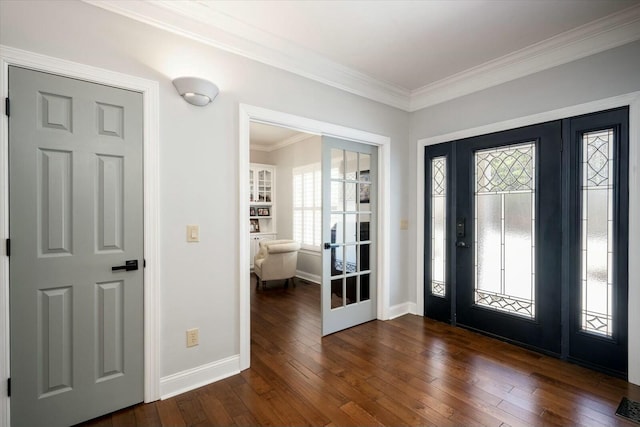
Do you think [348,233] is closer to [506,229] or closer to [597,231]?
[506,229]

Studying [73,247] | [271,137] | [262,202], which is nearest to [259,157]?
[271,137]

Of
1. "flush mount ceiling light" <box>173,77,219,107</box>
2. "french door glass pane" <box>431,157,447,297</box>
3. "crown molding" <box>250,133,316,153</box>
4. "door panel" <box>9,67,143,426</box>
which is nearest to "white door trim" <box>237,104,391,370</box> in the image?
"flush mount ceiling light" <box>173,77,219,107</box>

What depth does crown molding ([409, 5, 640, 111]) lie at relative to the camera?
2.28 metres

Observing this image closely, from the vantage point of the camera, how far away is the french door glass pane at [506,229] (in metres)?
2.85

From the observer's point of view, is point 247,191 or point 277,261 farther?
point 277,261

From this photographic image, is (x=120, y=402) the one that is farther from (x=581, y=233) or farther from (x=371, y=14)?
(x=581, y=233)

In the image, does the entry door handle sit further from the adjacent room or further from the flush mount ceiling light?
the flush mount ceiling light

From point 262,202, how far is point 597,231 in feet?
18.0

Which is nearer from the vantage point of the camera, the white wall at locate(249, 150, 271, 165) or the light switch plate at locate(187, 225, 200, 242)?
the light switch plate at locate(187, 225, 200, 242)

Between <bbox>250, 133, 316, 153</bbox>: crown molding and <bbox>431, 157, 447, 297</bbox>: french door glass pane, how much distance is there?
107 inches

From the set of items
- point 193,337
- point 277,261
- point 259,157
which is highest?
point 259,157

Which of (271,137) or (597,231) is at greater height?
(271,137)

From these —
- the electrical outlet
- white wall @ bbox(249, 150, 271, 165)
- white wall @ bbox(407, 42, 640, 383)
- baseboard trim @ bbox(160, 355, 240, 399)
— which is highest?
white wall @ bbox(249, 150, 271, 165)

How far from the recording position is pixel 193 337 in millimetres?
2217
